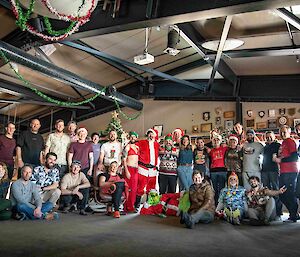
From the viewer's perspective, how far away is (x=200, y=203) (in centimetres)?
429

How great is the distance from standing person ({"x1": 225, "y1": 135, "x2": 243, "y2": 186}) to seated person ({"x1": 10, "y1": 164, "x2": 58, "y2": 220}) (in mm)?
2534

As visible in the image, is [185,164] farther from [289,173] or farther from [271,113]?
[271,113]

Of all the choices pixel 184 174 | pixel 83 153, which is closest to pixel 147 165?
pixel 184 174

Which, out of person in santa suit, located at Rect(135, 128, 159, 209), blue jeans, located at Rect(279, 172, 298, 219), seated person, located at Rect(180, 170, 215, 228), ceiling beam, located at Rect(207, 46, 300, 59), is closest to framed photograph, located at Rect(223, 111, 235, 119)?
ceiling beam, located at Rect(207, 46, 300, 59)

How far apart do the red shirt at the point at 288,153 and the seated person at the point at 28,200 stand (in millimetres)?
3078

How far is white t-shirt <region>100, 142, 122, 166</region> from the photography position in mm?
5566

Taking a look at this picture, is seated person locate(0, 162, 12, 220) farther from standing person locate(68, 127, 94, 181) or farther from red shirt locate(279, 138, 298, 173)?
red shirt locate(279, 138, 298, 173)

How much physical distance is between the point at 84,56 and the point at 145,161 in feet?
9.84

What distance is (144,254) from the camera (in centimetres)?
243

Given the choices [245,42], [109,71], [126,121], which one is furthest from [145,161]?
[126,121]

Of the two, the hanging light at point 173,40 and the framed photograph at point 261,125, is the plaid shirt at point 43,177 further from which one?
the framed photograph at point 261,125

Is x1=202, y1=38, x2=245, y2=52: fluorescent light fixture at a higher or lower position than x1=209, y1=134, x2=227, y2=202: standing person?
higher

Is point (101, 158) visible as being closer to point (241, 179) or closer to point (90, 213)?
point (90, 213)

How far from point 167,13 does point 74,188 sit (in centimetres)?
272
